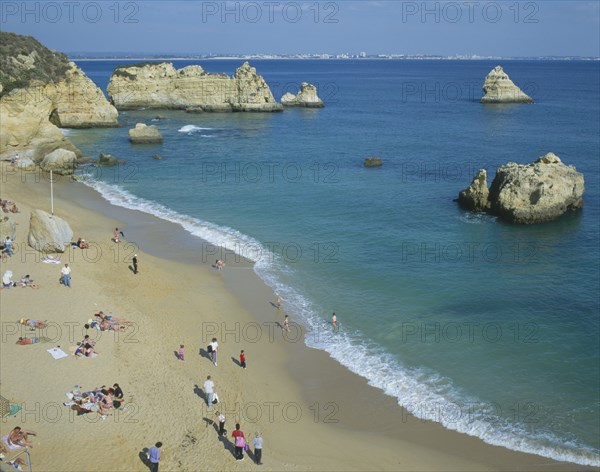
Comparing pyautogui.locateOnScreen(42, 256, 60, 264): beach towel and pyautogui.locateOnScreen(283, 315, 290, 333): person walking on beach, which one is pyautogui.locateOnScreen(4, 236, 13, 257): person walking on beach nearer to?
pyautogui.locateOnScreen(42, 256, 60, 264): beach towel

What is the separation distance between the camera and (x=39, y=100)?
5756 centimetres

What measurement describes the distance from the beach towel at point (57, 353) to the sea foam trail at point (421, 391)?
9388 mm

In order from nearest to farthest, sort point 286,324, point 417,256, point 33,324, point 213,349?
point 213,349 → point 33,324 → point 286,324 → point 417,256

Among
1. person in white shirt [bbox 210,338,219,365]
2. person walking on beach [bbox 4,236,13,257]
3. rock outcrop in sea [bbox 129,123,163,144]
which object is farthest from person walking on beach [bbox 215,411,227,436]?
rock outcrop in sea [bbox 129,123,163,144]

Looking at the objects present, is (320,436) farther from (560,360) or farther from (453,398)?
(560,360)

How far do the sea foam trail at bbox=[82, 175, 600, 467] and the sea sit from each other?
2.4 inches

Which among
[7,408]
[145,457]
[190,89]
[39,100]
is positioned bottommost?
[145,457]

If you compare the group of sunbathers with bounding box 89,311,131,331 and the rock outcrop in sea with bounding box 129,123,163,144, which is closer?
the group of sunbathers with bounding box 89,311,131,331

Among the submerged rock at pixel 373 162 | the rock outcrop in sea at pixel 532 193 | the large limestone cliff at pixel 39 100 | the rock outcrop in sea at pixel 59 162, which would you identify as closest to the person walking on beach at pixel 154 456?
the rock outcrop in sea at pixel 532 193

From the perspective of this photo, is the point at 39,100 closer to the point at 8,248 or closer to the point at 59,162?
the point at 59,162

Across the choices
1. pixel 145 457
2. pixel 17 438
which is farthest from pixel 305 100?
pixel 17 438

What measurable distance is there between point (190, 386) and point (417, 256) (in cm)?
1703

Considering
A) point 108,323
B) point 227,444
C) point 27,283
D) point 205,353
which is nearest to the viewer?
point 227,444

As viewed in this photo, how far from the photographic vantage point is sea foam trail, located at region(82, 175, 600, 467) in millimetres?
18781
